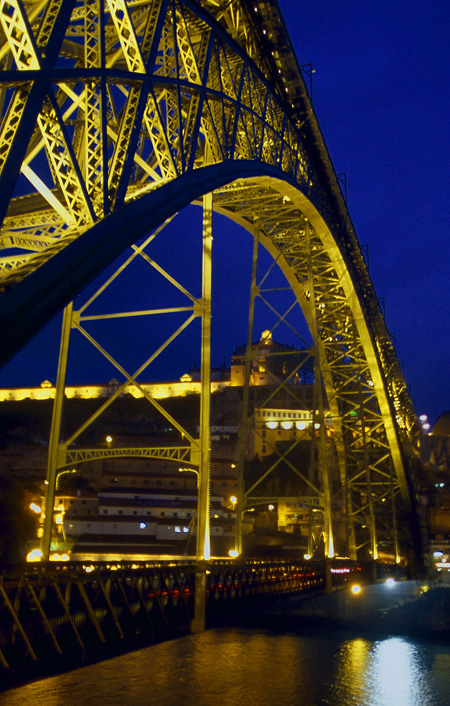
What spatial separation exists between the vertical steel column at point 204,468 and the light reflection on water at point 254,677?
317 cm

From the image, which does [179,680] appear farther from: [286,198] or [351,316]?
[351,316]

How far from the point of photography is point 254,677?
18.6 m

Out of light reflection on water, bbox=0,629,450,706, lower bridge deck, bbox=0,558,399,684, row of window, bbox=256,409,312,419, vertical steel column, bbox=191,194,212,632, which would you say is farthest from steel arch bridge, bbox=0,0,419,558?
row of window, bbox=256,409,312,419

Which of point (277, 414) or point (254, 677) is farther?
point (277, 414)

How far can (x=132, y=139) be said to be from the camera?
8.27 m

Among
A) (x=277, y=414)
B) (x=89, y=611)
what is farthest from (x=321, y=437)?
(x=277, y=414)

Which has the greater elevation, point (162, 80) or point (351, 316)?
point (351, 316)

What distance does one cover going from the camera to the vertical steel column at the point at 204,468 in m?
13.5

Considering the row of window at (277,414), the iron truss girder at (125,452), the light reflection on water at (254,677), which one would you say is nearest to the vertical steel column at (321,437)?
the light reflection on water at (254,677)

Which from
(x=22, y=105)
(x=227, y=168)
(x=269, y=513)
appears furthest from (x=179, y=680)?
(x=269, y=513)

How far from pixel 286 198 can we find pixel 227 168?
11611 mm

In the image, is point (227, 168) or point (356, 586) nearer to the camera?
point (227, 168)

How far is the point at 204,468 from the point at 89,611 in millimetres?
4772

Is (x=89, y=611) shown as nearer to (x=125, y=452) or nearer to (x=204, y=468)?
(x=204, y=468)
